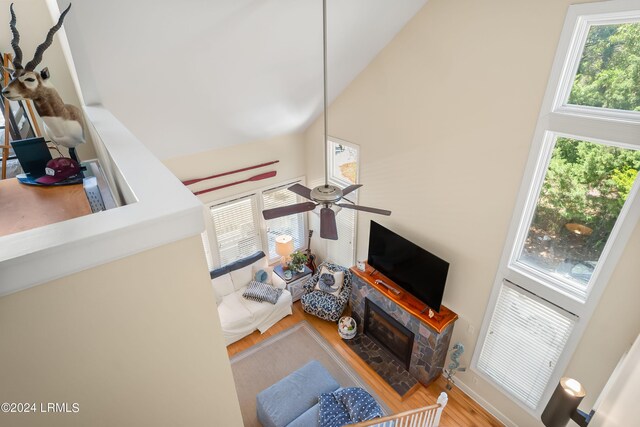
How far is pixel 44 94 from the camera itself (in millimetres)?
1974

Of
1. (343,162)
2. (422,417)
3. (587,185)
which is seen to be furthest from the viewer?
(343,162)

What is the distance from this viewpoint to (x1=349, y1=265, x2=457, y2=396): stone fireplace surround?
439cm

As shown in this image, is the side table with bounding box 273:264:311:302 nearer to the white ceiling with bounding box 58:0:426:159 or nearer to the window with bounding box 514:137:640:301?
the white ceiling with bounding box 58:0:426:159

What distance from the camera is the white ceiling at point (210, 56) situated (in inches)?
105

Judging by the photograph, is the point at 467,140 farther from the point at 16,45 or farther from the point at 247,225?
the point at 247,225

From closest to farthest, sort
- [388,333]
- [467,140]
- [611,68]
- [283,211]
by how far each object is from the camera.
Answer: [611,68] → [283,211] → [467,140] → [388,333]

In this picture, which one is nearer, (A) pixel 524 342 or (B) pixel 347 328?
(A) pixel 524 342

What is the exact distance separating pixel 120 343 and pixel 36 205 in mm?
1110

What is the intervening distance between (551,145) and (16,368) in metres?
3.76

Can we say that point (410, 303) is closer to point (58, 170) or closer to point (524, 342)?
point (524, 342)

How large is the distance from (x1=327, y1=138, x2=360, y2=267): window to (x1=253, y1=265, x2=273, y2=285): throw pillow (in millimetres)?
1273

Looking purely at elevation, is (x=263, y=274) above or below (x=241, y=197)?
below

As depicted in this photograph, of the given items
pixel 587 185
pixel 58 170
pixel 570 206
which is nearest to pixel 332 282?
pixel 570 206

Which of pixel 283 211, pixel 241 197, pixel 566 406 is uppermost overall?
pixel 283 211
